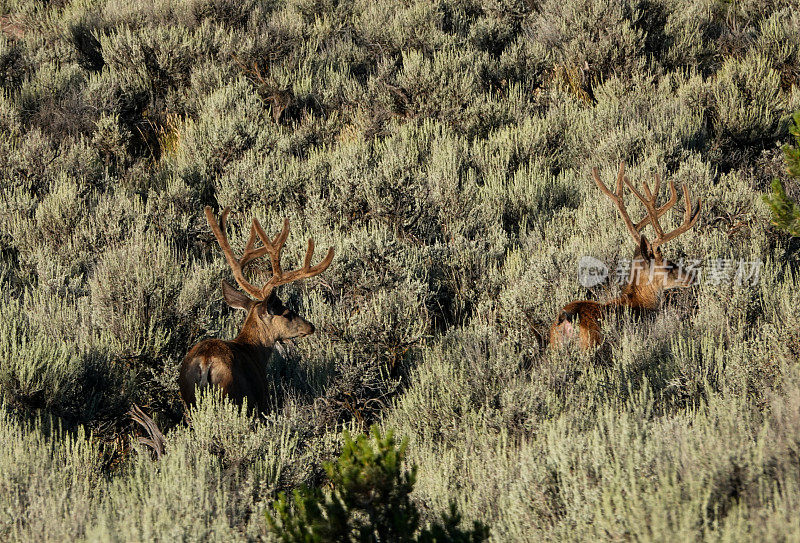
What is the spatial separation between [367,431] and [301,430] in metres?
0.89

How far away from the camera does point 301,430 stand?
4.59m

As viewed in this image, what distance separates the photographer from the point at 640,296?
6664 millimetres

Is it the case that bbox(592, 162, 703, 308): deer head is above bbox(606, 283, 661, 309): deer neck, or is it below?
above

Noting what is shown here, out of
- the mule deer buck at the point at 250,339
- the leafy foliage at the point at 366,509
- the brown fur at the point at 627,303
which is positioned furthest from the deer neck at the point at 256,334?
the leafy foliage at the point at 366,509

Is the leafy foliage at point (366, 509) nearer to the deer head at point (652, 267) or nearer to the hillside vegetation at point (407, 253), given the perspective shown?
the hillside vegetation at point (407, 253)

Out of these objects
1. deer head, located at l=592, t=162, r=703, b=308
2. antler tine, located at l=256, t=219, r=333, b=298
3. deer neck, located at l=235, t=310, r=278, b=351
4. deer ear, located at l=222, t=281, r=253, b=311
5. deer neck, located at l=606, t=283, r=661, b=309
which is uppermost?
antler tine, located at l=256, t=219, r=333, b=298

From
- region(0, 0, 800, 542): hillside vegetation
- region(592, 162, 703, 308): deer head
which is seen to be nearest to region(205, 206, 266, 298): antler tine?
region(0, 0, 800, 542): hillside vegetation

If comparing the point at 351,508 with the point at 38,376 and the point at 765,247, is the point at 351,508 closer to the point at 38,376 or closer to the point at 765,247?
the point at 38,376

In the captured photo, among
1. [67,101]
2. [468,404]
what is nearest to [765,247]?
[468,404]

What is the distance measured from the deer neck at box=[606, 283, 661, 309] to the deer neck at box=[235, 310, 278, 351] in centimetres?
291

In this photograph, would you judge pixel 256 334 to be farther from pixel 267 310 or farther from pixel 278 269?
pixel 278 269

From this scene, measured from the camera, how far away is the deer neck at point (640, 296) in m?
6.50

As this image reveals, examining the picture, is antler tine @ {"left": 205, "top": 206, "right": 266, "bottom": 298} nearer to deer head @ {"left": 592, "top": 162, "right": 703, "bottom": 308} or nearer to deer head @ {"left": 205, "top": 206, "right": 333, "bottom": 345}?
deer head @ {"left": 205, "top": 206, "right": 333, "bottom": 345}

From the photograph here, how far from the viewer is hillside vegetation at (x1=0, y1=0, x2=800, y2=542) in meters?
3.47
